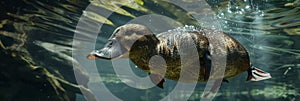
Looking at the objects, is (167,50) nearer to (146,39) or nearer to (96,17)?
(146,39)

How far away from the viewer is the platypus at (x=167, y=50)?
2.54m

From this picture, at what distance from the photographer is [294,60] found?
709 inches

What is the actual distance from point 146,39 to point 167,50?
1.10 ft

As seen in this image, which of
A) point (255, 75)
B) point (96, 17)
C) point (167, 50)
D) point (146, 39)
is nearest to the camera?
point (146, 39)

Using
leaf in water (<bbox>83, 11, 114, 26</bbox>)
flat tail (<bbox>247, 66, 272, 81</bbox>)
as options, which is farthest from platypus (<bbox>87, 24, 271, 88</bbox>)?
leaf in water (<bbox>83, 11, 114, 26</bbox>)

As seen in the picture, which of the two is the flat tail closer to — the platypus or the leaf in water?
the platypus

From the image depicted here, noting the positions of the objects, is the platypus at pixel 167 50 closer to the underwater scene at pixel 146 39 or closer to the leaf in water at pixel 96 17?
the underwater scene at pixel 146 39

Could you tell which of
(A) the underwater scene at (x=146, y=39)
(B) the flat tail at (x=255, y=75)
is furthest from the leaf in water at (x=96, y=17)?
(B) the flat tail at (x=255, y=75)

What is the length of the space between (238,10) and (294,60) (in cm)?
1029

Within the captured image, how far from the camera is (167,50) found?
2900 mm

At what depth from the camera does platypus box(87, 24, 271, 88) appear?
8.35ft

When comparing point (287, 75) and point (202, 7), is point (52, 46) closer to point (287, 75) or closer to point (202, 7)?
point (202, 7)

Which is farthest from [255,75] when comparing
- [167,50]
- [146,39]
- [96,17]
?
[96,17]

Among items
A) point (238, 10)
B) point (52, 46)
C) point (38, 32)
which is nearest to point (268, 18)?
point (238, 10)
